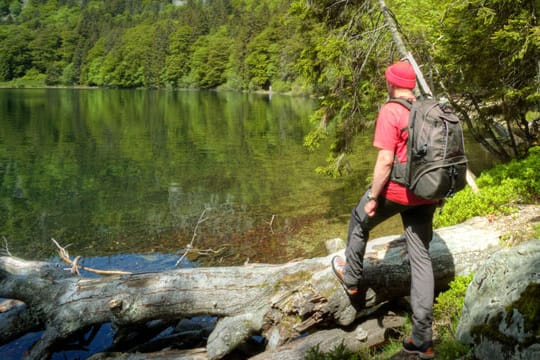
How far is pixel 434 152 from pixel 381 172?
18.4 inches

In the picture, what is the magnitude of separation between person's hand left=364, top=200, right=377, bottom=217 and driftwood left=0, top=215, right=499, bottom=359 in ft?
4.61

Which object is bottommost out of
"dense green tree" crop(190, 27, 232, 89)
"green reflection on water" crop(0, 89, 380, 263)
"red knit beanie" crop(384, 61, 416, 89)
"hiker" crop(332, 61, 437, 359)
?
"green reflection on water" crop(0, 89, 380, 263)

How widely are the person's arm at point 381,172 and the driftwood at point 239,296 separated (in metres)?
1.55

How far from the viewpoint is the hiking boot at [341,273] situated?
478 centimetres

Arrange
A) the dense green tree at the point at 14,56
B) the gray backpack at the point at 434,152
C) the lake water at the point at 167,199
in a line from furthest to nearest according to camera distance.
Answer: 1. the dense green tree at the point at 14,56
2. the lake water at the point at 167,199
3. the gray backpack at the point at 434,152

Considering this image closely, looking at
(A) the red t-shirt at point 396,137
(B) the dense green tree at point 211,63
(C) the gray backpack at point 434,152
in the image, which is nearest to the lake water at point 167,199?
(A) the red t-shirt at point 396,137

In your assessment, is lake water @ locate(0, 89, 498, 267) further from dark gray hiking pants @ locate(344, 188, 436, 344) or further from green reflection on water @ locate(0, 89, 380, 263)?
dark gray hiking pants @ locate(344, 188, 436, 344)

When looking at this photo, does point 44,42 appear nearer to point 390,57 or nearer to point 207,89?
point 207,89

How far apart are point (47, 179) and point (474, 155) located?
64.5 ft

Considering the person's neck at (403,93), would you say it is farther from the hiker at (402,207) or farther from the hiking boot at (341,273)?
the hiking boot at (341,273)

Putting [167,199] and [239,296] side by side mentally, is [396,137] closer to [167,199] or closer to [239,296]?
[239,296]

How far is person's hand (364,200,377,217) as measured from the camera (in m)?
4.07

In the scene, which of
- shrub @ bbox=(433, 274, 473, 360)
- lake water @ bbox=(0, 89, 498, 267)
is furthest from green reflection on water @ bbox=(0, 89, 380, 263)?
shrub @ bbox=(433, 274, 473, 360)

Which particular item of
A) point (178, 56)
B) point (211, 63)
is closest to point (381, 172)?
point (211, 63)
